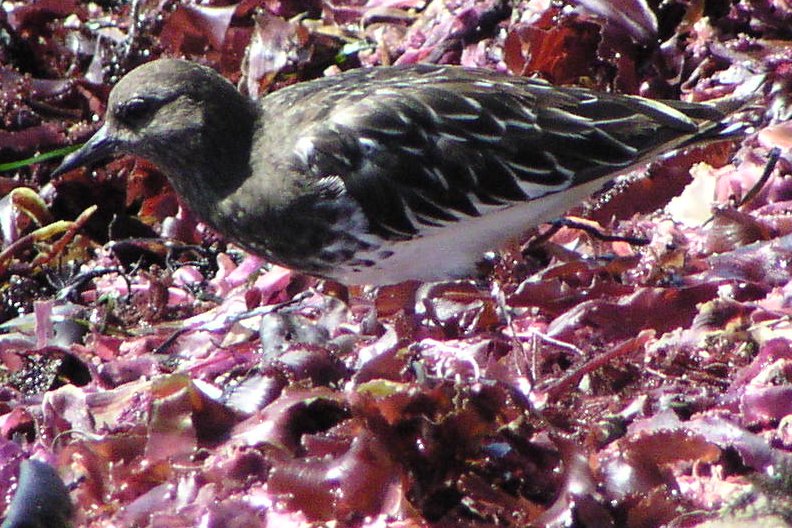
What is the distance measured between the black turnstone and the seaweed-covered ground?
5.5 inches

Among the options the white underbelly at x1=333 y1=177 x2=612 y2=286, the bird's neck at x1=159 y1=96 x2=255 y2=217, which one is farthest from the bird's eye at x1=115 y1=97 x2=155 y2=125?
the white underbelly at x1=333 y1=177 x2=612 y2=286

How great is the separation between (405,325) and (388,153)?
539mm

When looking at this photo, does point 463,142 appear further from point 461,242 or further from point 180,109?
point 180,109

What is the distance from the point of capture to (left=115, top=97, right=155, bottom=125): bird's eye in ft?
11.5

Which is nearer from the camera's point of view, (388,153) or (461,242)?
(388,153)

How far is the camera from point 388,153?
3.37 meters

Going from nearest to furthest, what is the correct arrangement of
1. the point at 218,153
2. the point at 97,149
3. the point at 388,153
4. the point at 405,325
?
the point at 405,325 < the point at 388,153 < the point at 218,153 < the point at 97,149

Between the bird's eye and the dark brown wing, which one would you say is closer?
the dark brown wing

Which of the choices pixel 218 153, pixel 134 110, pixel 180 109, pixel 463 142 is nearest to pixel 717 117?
pixel 463 142

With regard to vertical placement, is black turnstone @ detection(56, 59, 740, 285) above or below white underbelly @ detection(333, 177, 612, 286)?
above

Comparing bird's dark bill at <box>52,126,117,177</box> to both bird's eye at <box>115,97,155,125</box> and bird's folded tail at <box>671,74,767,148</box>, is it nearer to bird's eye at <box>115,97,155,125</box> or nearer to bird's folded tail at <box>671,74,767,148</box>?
bird's eye at <box>115,97,155,125</box>

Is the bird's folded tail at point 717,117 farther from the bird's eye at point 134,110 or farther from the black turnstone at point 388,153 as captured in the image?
the bird's eye at point 134,110

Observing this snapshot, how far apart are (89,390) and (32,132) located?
1798mm

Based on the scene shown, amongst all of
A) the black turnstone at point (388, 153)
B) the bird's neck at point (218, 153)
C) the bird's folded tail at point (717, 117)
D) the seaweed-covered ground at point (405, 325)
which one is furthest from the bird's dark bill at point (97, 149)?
the bird's folded tail at point (717, 117)
